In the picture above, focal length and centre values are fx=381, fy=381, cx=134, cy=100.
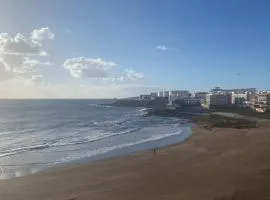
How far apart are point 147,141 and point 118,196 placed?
25.2 meters

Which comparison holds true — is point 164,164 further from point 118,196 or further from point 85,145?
point 85,145

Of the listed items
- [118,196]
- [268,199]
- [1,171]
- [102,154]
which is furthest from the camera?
[102,154]

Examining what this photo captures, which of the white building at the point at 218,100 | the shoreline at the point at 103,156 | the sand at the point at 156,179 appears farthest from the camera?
the white building at the point at 218,100

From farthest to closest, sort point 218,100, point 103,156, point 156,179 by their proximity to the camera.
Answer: point 218,100 → point 103,156 → point 156,179

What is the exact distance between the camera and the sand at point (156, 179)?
19.2 meters

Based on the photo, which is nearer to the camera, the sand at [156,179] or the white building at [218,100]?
the sand at [156,179]

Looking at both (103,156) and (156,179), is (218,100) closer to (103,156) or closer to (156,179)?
(103,156)

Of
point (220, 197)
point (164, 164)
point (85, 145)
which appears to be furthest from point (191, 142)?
point (220, 197)

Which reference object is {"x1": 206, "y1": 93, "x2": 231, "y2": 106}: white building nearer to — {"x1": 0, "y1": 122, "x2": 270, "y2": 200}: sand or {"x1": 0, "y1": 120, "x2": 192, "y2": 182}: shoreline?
{"x1": 0, "y1": 120, "x2": 192, "y2": 182}: shoreline

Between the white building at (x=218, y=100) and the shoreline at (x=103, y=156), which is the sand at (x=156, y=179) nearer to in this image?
the shoreline at (x=103, y=156)

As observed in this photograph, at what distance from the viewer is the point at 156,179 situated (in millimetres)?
22828

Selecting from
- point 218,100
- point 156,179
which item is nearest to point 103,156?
point 156,179

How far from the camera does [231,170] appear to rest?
24.9m

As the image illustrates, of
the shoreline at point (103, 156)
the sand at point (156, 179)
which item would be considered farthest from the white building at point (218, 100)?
the sand at point (156, 179)
